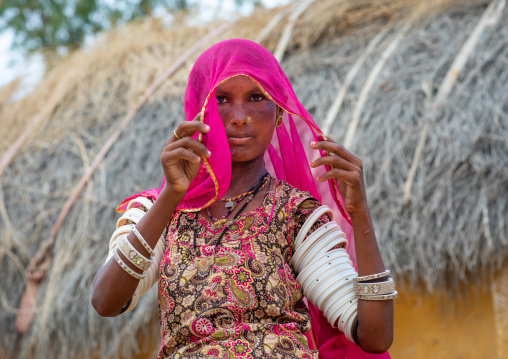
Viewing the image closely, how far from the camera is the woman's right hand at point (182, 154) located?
1.73m

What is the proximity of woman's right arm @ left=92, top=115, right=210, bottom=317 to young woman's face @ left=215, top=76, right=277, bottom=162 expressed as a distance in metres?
0.14

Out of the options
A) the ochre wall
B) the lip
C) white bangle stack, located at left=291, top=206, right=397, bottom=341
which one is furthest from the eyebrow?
the ochre wall

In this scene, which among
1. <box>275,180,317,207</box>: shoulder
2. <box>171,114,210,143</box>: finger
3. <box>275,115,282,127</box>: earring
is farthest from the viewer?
<box>275,115,282,127</box>: earring

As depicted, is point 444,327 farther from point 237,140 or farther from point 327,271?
point 237,140

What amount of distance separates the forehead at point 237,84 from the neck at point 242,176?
23 centimetres

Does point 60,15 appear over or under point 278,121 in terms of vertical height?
over

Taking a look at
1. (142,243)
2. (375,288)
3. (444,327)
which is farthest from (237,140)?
(444,327)

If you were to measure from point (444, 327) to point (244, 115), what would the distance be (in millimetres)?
2715

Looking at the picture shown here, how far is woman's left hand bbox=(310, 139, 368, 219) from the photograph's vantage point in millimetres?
1807

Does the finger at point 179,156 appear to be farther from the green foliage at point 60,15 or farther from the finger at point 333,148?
the green foliage at point 60,15

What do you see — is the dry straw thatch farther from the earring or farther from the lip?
the lip

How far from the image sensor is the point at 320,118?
4828mm

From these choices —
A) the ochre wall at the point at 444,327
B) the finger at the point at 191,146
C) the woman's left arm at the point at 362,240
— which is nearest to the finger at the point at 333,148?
the woman's left arm at the point at 362,240

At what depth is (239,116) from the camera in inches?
73.5
